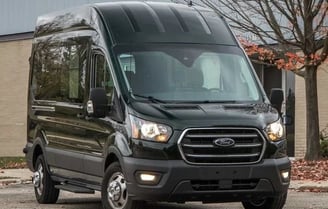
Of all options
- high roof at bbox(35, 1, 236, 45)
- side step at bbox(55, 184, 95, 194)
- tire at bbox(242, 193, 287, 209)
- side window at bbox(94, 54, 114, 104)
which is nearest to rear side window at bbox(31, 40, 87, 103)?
side window at bbox(94, 54, 114, 104)

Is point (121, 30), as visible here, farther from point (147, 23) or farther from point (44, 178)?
point (44, 178)

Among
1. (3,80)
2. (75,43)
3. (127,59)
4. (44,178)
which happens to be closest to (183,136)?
(127,59)

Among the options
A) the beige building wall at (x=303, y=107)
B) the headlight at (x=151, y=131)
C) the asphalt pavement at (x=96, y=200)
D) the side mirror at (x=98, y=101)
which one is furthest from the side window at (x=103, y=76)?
the beige building wall at (x=303, y=107)

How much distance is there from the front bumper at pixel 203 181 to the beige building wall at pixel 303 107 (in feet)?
43.1

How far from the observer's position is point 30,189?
16.0 metres

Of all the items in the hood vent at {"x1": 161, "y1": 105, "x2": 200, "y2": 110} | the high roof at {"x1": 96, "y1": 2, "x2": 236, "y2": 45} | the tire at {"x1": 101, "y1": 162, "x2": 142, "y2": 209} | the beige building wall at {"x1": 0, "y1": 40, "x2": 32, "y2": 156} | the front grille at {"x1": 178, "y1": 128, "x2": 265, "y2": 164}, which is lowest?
the beige building wall at {"x1": 0, "y1": 40, "x2": 32, "y2": 156}

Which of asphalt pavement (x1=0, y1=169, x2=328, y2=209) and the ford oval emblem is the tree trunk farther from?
the ford oval emblem

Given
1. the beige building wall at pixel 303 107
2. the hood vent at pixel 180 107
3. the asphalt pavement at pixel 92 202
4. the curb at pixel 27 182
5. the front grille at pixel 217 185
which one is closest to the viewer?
the front grille at pixel 217 185

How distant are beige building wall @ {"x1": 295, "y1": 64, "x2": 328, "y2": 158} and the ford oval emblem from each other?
1334 centimetres

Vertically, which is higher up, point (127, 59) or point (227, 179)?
point (127, 59)

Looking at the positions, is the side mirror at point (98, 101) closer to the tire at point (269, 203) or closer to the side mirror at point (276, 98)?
the side mirror at point (276, 98)

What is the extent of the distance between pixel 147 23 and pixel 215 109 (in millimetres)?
1664

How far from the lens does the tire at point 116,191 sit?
9523mm

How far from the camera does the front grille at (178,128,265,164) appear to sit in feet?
30.0
